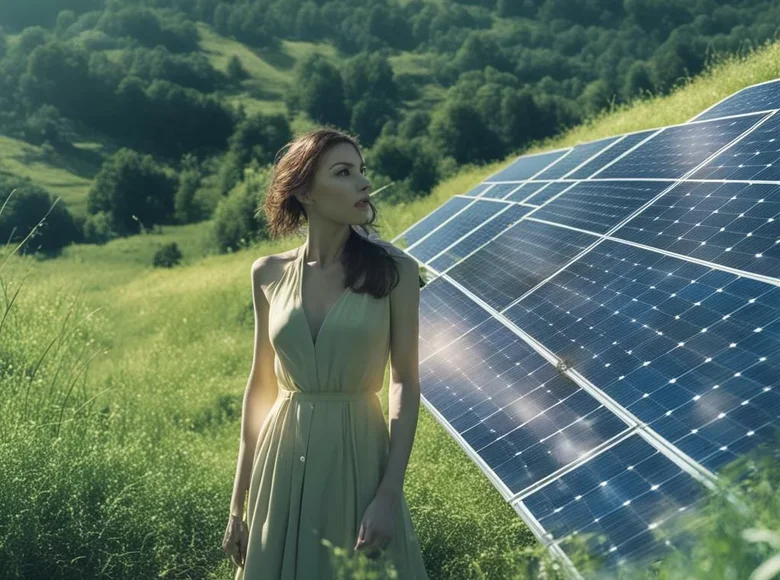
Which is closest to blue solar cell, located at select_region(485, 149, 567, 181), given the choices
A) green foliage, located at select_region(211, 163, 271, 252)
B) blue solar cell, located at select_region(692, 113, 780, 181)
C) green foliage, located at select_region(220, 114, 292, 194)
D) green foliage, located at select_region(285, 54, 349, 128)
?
blue solar cell, located at select_region(692, 113, 780, 181)

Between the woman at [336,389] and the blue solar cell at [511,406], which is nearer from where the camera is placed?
the woman at [336,389]

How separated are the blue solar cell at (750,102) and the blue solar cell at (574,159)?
7.05 feet

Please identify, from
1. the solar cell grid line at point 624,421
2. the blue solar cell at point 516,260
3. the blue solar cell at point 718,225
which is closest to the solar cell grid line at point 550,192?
the blue solar cell at point 516,260

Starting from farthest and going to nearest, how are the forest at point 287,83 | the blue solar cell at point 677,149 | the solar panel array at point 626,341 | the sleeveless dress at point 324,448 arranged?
the forest at point 287,83, the blue solar cell at point 677,149, the solar panel array at point 626,341, the sleeveless dress at point 324,448

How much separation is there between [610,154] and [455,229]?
219 cm

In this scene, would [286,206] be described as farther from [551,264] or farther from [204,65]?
[204,65]

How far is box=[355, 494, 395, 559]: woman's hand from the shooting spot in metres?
3.63

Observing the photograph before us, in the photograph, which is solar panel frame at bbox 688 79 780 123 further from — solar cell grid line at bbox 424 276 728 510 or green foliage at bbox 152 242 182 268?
green foliage at bbox 152 242 182 268

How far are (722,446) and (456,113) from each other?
74374 mm

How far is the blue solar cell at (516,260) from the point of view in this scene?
24.4 ft

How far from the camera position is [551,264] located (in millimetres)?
7422

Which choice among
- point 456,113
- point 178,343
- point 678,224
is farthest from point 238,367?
point 456,113

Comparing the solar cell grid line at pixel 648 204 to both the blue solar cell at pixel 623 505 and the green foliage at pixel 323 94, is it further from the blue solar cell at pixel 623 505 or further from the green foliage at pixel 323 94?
the green foliage at pixel 323 94

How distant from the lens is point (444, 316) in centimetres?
814
